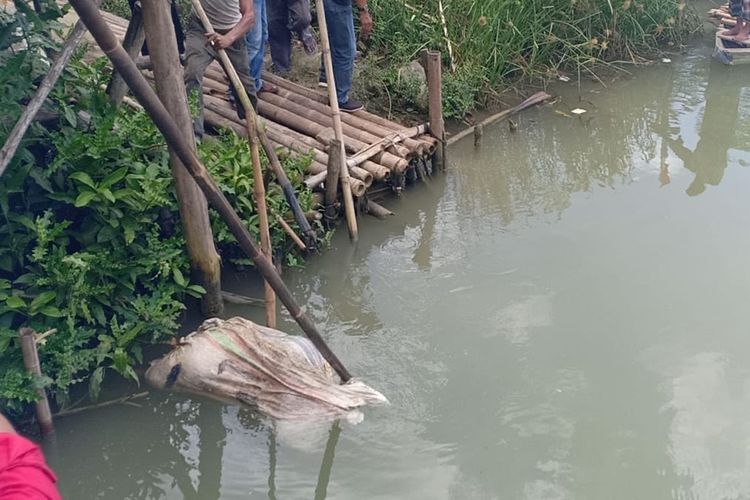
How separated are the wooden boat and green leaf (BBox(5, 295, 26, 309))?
736cm

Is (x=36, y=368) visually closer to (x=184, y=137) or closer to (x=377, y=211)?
(x=184, y=137)

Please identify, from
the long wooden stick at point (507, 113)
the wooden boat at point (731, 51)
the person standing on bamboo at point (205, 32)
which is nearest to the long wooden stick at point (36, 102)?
the person standing on bamboo at point (205, 32)

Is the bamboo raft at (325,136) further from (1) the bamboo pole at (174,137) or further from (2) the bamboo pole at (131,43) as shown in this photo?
(1) the bamboo pole at (174,137)

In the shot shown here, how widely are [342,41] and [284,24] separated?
2.57 feet

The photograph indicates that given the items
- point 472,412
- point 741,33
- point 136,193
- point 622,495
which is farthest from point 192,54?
point 741,33

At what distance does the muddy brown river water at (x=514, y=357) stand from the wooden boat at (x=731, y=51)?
2.29 m

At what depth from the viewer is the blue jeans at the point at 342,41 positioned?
5.56 metres

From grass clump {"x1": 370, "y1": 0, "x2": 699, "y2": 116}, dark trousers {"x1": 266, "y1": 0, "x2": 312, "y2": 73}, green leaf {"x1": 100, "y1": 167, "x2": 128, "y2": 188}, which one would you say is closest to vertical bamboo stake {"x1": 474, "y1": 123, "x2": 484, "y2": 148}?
grass clump {"x1": 370, "y1": 0, "x2": 699, "y2": 116}

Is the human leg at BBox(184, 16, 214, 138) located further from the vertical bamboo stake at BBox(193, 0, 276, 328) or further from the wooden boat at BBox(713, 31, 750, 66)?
the wooden boat at BBox(713, 31, 750, 66)

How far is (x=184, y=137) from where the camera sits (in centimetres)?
325

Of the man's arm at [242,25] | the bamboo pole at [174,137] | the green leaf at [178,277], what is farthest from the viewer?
the man's arm at [242,25]

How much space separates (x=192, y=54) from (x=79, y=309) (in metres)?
1.95

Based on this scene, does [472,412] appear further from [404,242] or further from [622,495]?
[404,242]

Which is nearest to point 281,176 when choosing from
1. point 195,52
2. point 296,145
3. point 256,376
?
point 296,145
